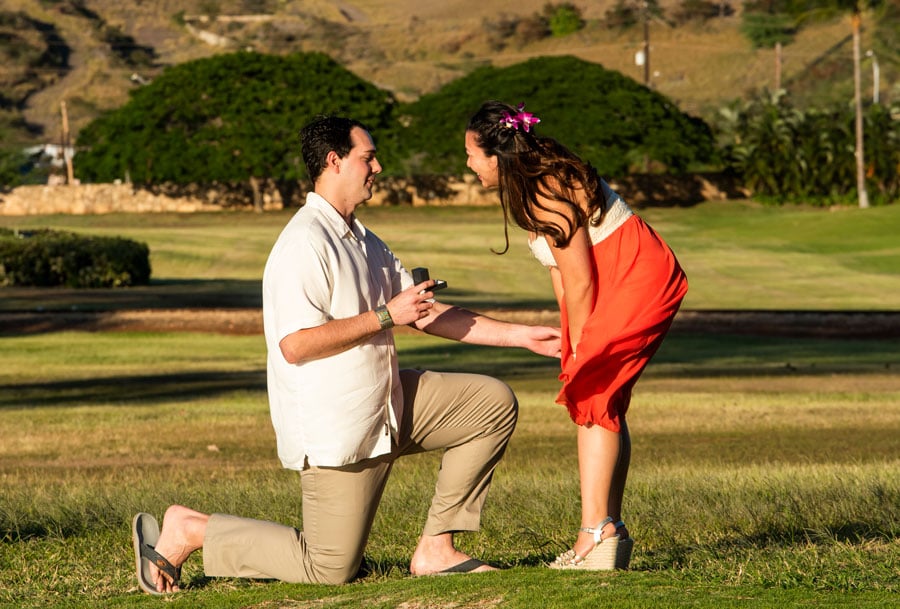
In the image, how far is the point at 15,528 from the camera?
7129 millimetres

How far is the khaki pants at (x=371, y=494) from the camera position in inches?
214

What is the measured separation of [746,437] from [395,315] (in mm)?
7931

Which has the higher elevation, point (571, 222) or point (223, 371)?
point (571, 222)

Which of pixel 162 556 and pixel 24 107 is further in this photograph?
pixel 24 107

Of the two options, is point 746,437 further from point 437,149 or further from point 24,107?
point 24,107

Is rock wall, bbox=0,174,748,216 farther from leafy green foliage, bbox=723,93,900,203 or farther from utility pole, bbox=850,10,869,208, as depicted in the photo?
utility pole, bbox=850,10,869,208

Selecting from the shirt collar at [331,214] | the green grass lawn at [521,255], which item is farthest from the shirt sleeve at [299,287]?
the green grass lawn at [521,255]

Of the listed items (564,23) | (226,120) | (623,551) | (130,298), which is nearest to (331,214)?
(623,551)

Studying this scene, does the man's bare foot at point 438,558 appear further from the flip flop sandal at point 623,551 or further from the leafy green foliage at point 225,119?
the leafy green foliage at point 225,119

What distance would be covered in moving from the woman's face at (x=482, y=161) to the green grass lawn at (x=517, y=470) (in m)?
1.52

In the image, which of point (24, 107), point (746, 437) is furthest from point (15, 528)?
point (24, 107)

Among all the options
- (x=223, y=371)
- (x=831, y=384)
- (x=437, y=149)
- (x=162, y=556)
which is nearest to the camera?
(x=162, y=556)

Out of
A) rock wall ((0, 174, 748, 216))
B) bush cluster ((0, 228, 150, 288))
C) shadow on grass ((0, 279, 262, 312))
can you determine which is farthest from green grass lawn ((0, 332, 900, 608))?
rock wall ((0, 174, 748, 216))

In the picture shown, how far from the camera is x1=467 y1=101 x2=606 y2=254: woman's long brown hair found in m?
5.27
